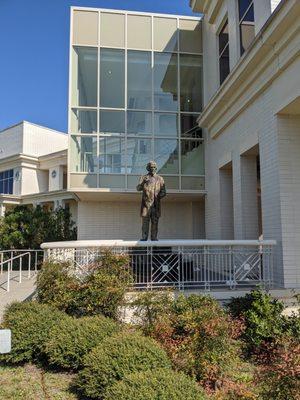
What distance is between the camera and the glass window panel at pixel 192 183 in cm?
1403

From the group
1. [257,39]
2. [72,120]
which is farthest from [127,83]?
[257,39]

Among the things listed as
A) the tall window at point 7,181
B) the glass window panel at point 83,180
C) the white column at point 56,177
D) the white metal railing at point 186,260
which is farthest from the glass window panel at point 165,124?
the tall window at point 7,181

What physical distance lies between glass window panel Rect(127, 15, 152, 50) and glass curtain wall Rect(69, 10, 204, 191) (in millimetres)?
37

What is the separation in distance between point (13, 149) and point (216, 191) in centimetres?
2337

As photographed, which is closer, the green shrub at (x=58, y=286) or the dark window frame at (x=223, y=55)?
the green shrub at (x=58, y=286)

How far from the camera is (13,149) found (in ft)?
102

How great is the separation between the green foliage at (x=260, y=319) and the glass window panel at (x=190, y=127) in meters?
9.30

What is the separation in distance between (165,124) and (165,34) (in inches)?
145

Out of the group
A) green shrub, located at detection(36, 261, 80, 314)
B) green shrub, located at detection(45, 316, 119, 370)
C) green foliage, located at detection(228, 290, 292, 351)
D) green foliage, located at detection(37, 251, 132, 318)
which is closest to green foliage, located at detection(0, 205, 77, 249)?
green shrub, located at detection(36, 261, 80, 314)

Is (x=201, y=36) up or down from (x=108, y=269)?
up

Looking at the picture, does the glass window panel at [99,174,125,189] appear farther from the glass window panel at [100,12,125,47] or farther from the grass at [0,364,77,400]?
the grass at [0,364,77,400]

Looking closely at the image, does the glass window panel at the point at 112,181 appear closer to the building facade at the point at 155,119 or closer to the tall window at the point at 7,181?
the building facade at the point at 155,119

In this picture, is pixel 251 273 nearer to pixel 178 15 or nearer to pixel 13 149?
pixel 178 15

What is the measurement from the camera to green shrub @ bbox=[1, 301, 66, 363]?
195 inches
